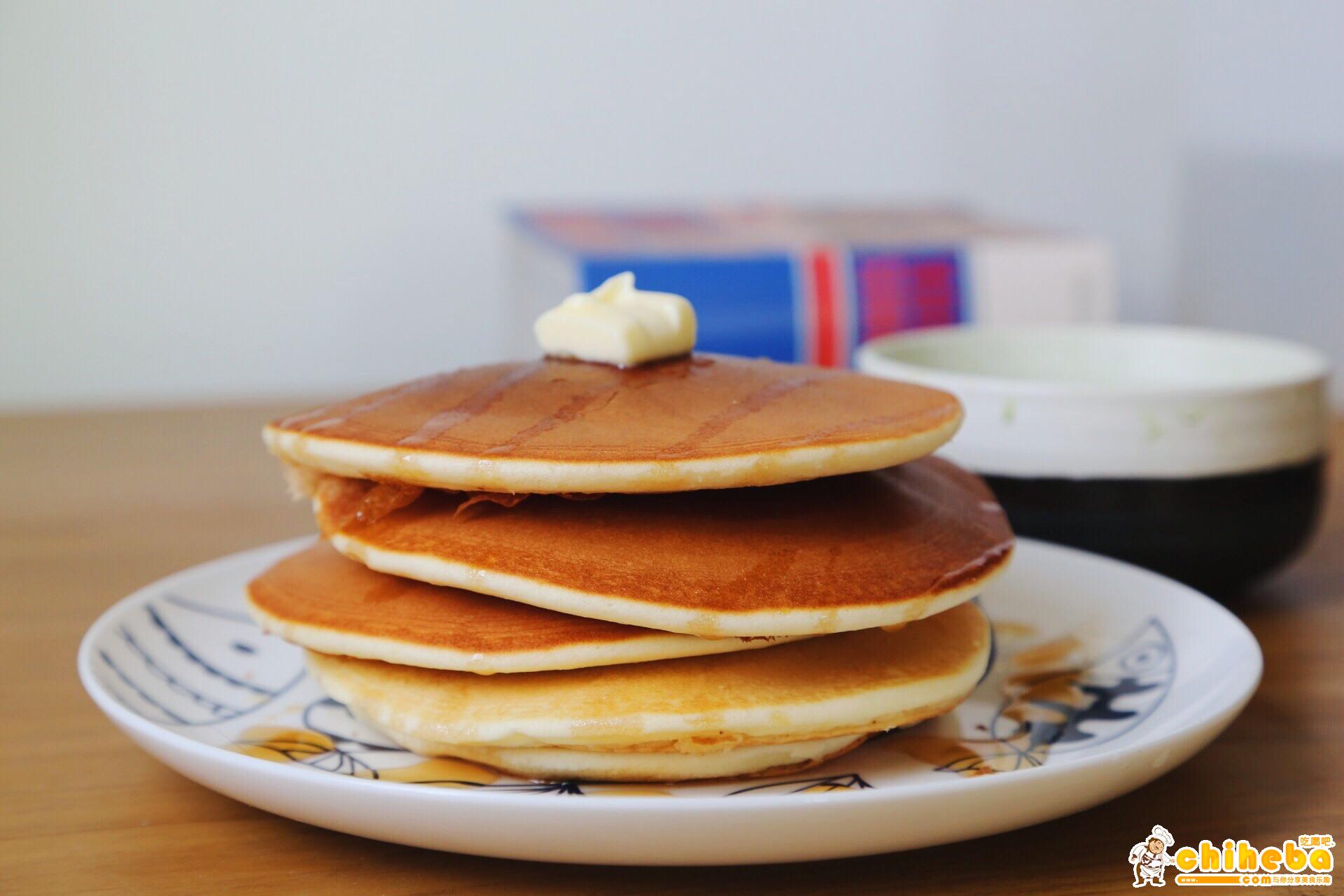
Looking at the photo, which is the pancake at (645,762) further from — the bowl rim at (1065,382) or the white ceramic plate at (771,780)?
the bowl rim at (1065,382)

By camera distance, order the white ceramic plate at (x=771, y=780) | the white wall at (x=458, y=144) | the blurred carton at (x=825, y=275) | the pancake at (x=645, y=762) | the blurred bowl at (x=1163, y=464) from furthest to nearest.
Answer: the white wall at (x=458, y=144)
the blurred carton at (x=825, y=275)
the blurred bowl at (x=1163, y=464)
the pancake at (x=645, y=762)
the white ceramic plate at (x=771, y=780)

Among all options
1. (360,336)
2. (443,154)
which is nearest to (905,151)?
(443,154)

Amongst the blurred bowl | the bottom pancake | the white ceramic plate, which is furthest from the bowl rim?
the bottom pancake

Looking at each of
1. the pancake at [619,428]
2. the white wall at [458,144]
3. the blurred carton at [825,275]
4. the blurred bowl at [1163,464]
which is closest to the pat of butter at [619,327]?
the pancake at [619,428]

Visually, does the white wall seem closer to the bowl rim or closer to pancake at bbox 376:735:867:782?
Result: the bowl rim

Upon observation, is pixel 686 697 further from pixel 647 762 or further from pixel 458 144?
pixel 458 144

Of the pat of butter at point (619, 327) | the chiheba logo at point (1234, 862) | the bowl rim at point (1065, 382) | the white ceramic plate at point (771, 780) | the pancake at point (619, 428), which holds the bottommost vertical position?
the chiheba logo at point (1234, 862)

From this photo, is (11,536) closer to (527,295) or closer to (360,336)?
(527,295)
